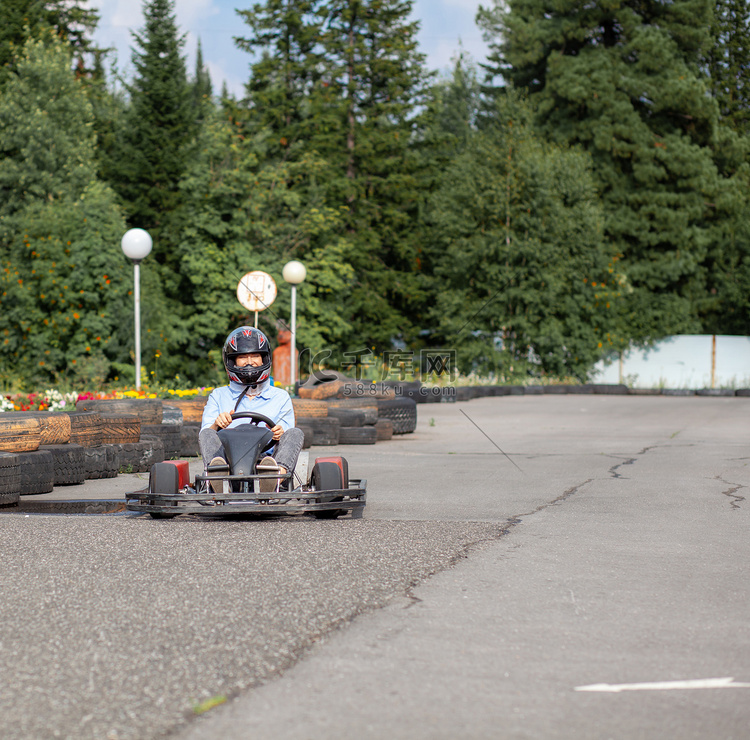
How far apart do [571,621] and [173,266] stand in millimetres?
32972

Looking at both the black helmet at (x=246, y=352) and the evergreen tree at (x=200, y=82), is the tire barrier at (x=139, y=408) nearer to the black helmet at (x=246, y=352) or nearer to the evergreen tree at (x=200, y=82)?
the black helmet at (x=246, y=352)

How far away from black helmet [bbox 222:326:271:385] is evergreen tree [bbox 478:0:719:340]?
32707 millimetres

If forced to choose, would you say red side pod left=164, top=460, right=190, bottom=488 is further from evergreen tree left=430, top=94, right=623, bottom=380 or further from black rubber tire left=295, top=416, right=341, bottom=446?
evergreen tree left=430, top=94, right=623, bottom=380

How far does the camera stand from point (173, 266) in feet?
119

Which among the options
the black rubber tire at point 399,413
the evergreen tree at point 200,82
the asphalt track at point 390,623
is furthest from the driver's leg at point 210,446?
the evergreen tree at point 200,82

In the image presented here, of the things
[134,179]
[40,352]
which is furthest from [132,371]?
[134,179]

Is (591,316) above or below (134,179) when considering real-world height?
below

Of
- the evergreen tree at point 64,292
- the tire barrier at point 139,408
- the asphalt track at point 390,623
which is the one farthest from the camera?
the evergreen tree at point 64,292

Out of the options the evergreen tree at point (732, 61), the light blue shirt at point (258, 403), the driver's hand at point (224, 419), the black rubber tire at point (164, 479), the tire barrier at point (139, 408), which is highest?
the evergreen tree at point (732, 61)

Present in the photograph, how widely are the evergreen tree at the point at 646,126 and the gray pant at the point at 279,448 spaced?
3307 centimetres

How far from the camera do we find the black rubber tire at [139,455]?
1098 centimetres

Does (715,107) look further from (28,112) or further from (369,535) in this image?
(369,535)

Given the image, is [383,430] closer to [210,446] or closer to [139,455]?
[139,455]

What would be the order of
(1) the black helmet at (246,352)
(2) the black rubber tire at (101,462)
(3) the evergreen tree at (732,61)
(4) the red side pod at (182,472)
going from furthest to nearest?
1. (3) the evergreen tree at (732,61)
2. (2) the black rubber tire at (101,462)
3. (1) the black helmet at (246,352)
4. (4) the red side pod at (182,472)
